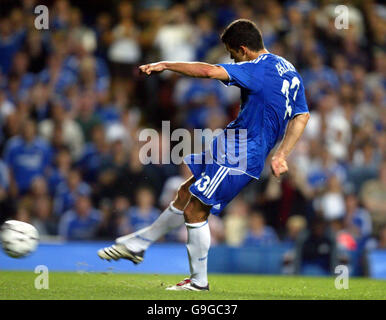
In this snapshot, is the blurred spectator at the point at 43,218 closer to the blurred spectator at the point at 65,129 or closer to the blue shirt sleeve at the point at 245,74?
the blurred spectator at the point at 65,129

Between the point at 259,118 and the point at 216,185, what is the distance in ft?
2.24

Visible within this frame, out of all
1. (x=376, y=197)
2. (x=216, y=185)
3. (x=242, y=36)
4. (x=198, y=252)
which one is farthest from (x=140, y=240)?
(x=376, y=197)

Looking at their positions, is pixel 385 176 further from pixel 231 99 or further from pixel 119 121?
pixel 119 121

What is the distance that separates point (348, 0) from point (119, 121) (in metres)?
5.49

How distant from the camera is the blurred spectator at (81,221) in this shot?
11.7 m

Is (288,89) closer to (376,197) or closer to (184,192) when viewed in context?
(184,192)

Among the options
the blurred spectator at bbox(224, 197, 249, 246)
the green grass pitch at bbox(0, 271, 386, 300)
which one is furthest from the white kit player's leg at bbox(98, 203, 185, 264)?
the blurred spectator at bbox(224, 197, 249, 246)

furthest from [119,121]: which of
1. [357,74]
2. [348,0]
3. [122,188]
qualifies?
[348,0]

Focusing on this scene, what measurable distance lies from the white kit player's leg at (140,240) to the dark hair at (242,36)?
169cm

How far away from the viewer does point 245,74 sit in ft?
22.4

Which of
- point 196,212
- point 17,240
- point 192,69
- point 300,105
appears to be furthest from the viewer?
point 17,240

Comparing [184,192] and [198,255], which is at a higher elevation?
[184,192]

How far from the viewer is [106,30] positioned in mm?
14703

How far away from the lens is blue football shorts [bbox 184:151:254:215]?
7055 millimetres
